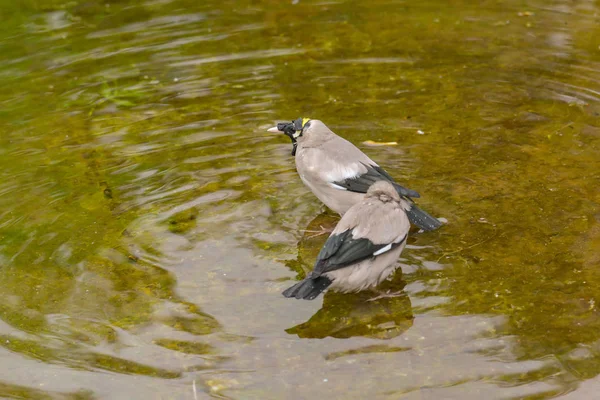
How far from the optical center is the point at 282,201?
7.13 meters

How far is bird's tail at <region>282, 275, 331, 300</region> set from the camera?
540cm

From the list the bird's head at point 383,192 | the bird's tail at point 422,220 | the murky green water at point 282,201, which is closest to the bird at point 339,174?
the bird's tail at point 422,220

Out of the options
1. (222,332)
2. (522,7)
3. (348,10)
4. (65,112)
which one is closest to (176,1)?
(348,10)

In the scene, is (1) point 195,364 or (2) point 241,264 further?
(2) point 241,264

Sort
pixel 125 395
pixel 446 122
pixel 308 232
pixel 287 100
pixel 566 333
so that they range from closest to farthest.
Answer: pixel 125 395 → pixel 566 333 → pixel 308 232 → pixel 446 122 → pixel 287 100

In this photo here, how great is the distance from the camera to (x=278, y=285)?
5918mm

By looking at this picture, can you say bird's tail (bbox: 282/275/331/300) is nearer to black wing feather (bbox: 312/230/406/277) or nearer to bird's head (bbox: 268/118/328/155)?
black wing feather (bbox: 312/230/406/277)

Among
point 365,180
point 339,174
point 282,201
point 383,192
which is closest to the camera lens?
point 383,192

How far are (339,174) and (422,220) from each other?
2.87 feet

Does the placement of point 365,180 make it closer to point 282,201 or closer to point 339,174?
point 339,174

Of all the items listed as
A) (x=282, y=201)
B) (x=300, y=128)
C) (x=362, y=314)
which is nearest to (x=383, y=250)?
(x=362, y=314)

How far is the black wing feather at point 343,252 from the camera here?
5477 millimetres

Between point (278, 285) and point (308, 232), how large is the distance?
0.89 metres

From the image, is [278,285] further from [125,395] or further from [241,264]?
[125,395]
